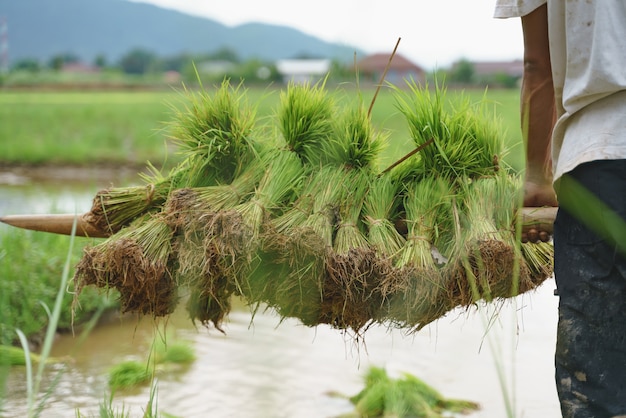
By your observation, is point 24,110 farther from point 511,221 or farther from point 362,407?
point 511,221

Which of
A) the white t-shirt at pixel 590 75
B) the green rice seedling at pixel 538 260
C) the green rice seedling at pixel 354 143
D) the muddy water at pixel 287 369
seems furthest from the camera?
Answer: the muddy water at pixel 287 369

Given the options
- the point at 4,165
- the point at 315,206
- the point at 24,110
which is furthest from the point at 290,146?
the point at 24,110

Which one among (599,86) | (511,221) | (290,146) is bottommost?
(511,221)

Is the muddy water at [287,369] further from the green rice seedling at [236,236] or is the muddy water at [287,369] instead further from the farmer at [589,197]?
the farmer at [589,197]

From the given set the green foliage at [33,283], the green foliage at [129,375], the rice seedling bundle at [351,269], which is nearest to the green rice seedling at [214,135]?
the rice seedling bundle at [351,269]

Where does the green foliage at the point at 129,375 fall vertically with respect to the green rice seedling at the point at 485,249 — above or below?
below

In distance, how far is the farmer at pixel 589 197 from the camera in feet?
6.20

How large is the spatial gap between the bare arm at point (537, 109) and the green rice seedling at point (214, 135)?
93cm

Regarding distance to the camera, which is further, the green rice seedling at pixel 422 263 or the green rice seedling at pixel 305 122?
the green rice seedling at pixel 305 122

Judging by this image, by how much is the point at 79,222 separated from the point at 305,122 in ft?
2.70

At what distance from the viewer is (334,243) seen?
2.48 metres

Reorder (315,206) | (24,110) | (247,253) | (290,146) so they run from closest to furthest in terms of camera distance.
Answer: (247,253)
(315,206)
(290,146)
(24,110)

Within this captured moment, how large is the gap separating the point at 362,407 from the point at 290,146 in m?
1.55

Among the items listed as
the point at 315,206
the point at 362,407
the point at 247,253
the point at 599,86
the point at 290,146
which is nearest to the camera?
the point at 599,86
